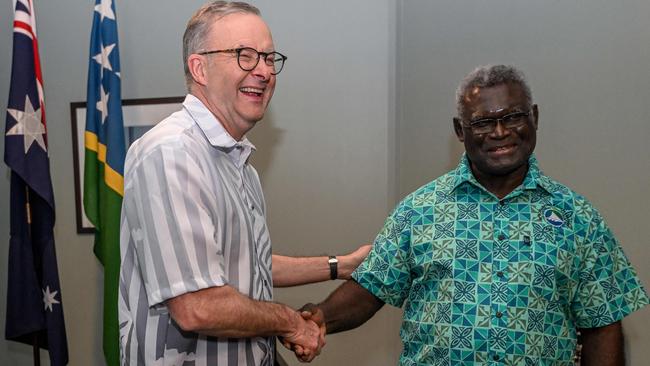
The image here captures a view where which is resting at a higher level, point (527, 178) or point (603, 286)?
point (527, 178)

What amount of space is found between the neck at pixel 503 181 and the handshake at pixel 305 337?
2.14 feet

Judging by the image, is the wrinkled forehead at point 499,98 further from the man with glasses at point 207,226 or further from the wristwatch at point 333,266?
the wristwatch at point 333,266

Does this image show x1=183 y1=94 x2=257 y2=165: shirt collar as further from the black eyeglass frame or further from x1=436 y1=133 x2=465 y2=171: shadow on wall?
x1=436 y1=133 x2=465 y2=171: shadow on wall

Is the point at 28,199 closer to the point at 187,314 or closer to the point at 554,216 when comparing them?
the point at 187,314

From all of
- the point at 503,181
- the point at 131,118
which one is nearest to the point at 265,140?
the point at 131,118

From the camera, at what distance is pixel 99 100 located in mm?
2734

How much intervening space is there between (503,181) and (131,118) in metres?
2.05

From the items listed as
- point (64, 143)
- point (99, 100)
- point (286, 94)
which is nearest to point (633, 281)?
point (286, 94)

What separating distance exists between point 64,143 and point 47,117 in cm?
17

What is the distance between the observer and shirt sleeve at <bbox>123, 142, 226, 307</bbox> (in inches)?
51.4

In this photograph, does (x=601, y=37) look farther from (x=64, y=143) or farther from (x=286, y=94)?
(x=64, y=143)

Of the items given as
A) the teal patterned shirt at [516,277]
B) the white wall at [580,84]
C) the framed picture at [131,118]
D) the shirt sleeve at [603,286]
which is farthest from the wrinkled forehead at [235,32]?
the framed picture at [131,118]

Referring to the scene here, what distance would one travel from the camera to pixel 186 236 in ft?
4.28

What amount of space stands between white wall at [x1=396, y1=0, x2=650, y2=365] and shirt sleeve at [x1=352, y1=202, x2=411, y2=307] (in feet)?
2.65
